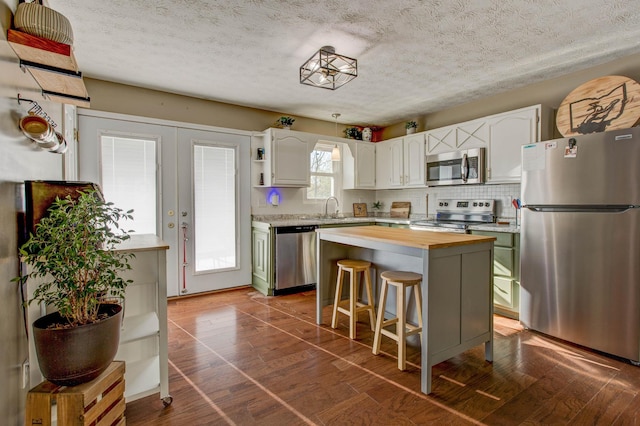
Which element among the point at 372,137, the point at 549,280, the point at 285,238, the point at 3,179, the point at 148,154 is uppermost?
the point at 372,137

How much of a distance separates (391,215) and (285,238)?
6.99 ft

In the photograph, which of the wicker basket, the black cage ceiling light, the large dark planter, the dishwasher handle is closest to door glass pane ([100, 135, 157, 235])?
the dishwasher handle

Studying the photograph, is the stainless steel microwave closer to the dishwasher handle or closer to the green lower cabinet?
the green lower cabinet

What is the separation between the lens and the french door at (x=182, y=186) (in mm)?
3424

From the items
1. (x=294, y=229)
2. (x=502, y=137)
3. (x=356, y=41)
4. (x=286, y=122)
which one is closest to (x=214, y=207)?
(x=294, y=229)

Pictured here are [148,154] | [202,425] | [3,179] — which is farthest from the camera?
[148,154]

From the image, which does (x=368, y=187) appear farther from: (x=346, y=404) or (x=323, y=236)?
(x=346, y=404)

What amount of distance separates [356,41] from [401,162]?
2525 millimetres

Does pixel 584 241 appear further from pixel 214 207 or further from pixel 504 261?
pixel 214 207

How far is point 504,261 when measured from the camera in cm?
318

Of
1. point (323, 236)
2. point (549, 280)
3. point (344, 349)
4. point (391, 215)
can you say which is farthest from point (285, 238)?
point (549, 280)

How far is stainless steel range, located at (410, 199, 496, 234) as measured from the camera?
382 cm

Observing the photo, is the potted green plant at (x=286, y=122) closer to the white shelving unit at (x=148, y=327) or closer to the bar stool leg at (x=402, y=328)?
Answer: the white shelving unit at (x=148, y=327)

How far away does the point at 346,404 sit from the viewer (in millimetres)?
1844
